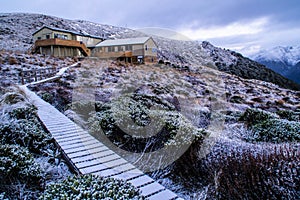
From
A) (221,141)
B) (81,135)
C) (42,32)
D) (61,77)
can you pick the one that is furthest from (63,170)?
(42,32)

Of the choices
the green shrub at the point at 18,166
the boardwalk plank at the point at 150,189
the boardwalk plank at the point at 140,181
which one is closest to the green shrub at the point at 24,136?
the green shrub at the point at 18,166

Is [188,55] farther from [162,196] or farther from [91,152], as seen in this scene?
[162,196]

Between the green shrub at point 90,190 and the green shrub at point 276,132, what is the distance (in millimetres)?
4931

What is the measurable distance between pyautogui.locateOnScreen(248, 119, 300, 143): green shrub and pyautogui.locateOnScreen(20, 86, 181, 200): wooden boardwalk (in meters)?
3.99

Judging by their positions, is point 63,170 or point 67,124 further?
point 67,124

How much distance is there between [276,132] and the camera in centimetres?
684

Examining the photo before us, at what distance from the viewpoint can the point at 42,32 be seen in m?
34.0

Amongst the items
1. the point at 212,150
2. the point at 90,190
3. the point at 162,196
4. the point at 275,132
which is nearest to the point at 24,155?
the point at 90,190

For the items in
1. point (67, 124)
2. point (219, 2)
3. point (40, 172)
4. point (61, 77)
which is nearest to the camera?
point (40, 172)

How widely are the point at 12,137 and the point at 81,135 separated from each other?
5.41ft

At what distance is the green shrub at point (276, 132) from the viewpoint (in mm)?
6480

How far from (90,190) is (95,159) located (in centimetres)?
203

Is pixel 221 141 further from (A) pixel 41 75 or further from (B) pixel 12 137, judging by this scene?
(A) pixel 41 75

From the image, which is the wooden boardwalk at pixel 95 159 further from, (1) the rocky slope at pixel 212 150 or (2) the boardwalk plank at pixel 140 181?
(1) the rocky slope at pixel 212 150
